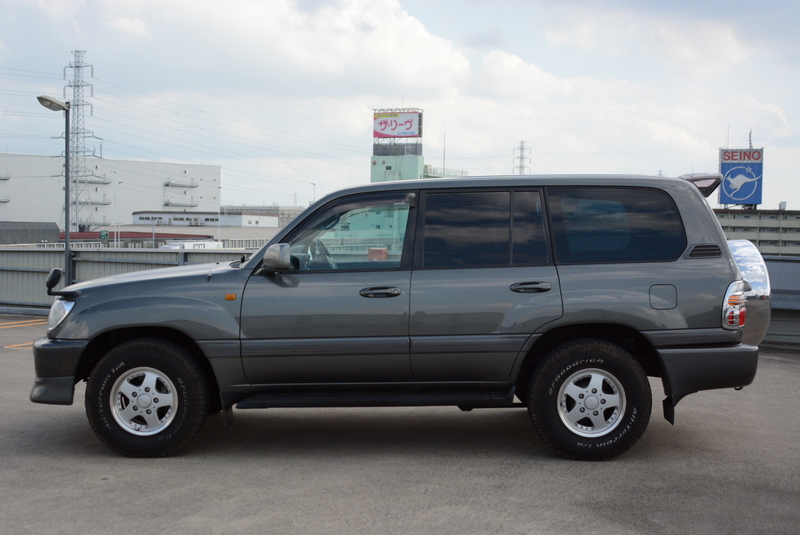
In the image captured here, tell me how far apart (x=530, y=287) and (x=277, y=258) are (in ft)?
5.52

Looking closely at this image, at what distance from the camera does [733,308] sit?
510 centimetres

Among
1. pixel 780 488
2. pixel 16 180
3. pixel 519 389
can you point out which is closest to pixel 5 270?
pixel 519 389

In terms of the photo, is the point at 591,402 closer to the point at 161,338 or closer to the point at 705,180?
the point at 705,180

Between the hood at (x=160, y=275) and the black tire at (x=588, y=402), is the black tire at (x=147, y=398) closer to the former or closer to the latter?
the hood at (x=160, y=275)

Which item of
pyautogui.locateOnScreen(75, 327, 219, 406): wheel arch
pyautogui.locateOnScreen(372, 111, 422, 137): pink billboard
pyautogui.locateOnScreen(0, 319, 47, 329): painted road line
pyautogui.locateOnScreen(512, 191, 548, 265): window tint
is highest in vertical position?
pyautogui.locateOnScreen(372, 111, 422, 137): pink billboard

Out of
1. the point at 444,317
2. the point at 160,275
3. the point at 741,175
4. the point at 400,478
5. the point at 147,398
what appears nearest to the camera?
the point at 400,478

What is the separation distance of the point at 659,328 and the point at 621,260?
0.51 metres

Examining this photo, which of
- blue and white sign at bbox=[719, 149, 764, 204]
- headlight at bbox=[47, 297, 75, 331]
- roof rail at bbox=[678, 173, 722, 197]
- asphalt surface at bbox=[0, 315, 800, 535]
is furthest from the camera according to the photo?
blue and white sign at bbox=[719, 149, 764, 204]

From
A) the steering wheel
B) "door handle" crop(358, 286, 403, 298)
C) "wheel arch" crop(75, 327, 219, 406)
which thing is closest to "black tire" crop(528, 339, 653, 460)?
"door handle" crop(358, 286, 403, 298)

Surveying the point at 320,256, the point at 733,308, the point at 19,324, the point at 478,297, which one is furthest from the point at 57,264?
the point at 733,308

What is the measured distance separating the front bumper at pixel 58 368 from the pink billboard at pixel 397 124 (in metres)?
110

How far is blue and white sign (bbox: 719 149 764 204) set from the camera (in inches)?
1877

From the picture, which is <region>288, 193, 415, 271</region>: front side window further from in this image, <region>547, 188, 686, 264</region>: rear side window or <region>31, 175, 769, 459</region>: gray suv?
<region>547, 188, 686, 264</region>: rear side window

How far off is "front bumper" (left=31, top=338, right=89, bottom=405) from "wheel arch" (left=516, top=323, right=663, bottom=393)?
3.05 m
